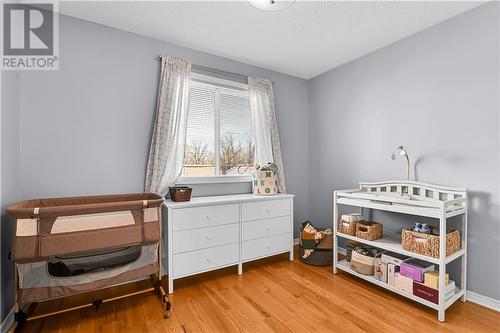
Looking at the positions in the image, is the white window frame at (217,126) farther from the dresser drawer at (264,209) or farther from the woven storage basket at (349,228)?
the woven storage basket at (349,228)

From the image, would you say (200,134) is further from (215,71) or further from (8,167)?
(8,167)

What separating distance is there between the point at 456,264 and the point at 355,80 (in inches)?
81.9

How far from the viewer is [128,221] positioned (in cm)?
172

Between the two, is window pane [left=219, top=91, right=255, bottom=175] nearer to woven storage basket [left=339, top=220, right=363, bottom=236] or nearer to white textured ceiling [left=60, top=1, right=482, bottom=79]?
white textured ceiling [left=60, top=1, right=482, bottom=79]

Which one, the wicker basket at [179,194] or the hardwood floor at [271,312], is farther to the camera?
the wicker basket at [179,194]

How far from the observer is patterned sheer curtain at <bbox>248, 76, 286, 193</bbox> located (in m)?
2.97

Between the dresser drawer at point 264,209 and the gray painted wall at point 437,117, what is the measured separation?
767 mm

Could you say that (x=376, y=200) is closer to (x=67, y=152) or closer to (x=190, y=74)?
(x=190, y=74)

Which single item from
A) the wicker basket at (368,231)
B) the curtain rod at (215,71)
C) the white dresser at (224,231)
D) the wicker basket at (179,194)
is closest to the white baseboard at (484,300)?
the wicker basket at (368,231)

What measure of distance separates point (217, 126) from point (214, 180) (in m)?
0.63

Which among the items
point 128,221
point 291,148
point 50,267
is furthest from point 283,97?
point 50,267

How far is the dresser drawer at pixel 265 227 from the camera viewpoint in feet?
8.16

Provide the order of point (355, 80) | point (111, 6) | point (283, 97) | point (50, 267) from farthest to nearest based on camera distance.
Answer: point (283, 97) < point (355, 80) < point (111, 6) < point (50, 267)

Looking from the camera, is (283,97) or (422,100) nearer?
(422,100)
